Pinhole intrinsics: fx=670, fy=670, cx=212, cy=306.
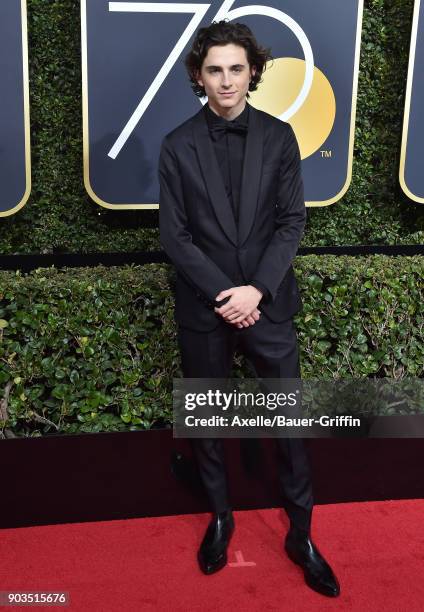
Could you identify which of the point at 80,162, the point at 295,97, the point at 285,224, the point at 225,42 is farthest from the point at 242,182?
the point at 80,162

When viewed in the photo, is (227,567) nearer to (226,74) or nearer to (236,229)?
(236,229)

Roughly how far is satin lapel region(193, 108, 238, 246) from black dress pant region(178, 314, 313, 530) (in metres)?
0.39

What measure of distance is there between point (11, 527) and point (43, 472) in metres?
0.31

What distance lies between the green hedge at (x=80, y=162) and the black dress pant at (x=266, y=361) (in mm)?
2234

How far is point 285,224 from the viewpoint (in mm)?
2732

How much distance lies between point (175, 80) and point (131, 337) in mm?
1975

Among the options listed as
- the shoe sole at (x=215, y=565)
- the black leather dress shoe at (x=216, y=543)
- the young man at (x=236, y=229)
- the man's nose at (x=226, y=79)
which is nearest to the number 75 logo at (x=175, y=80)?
the young man at (x=236, y=229)

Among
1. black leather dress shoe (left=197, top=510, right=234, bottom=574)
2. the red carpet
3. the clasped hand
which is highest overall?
the clasped hand

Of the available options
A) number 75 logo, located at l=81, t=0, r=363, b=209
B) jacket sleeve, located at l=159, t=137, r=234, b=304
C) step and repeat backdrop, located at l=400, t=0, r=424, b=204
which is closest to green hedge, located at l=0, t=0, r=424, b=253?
step and repeat backdrop, located at l=400, t=0, r=424, b=204

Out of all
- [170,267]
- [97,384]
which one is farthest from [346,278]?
[97,384]

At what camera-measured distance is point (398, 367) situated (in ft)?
11.6

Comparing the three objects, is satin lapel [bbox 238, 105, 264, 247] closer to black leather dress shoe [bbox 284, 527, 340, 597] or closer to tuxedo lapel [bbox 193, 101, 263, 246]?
tuxedo lapel [bbox 193, 101, 263, 246]

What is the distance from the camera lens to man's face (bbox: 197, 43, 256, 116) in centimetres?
254

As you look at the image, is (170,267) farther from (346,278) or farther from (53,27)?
(53,27)
